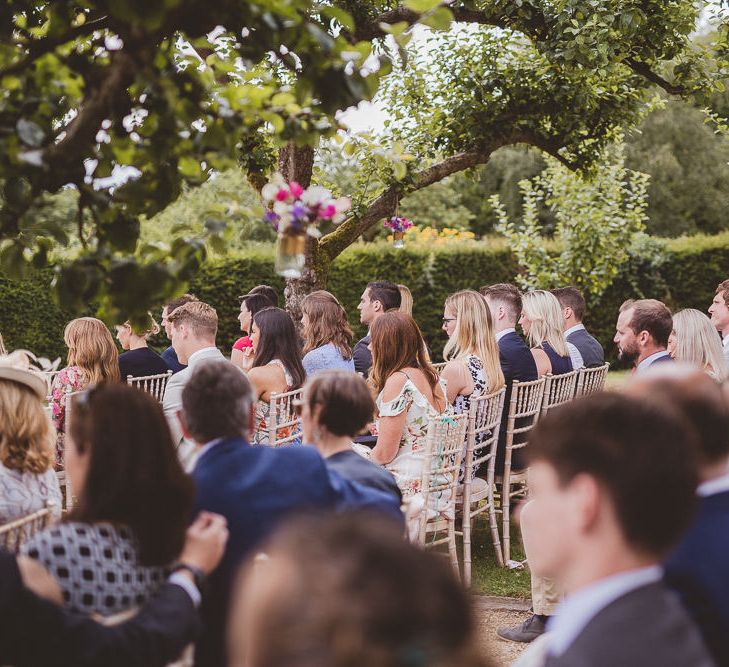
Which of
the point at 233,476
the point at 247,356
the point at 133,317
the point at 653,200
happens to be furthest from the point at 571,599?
the point at 653,200

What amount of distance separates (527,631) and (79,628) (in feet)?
11.5

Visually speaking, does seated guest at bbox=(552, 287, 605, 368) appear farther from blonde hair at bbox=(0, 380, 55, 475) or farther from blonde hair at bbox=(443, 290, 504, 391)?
blonde hair at bbox=(0, 380, 55, 475)

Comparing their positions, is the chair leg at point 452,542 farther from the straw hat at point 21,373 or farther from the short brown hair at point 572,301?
the short brown hair at point 572,301

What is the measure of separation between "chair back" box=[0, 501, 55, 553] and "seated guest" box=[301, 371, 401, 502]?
89 cm

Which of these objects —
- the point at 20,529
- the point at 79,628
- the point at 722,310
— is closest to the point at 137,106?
the point at 20,529

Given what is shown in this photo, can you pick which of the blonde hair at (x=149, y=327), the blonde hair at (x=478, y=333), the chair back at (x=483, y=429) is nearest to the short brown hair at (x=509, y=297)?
the blonde hair at (x=478, y=333)

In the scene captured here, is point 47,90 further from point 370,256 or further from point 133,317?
point 370,256

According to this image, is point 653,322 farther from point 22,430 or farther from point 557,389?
point 22,430

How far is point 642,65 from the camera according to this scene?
8.06 m

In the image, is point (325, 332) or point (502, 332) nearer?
point (325, 332)

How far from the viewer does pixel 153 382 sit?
6672 mm

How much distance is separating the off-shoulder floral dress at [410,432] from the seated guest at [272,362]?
0.71m

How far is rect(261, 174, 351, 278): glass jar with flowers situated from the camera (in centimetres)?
271

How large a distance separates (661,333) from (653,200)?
23.7 m
